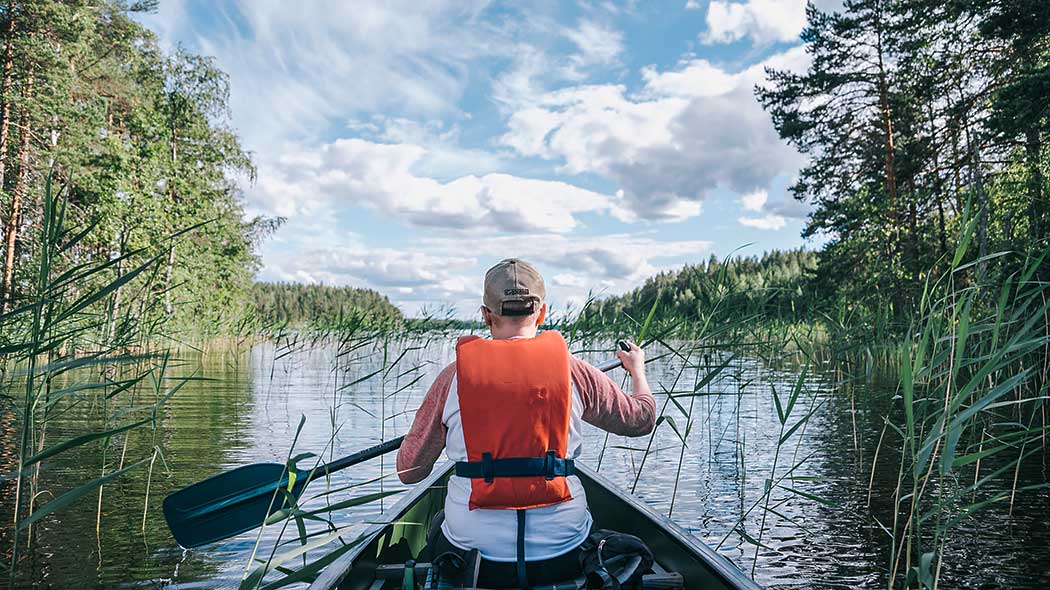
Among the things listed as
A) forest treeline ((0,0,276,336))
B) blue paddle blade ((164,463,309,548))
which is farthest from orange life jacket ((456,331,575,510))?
forest treeline ((0,0,276,336))

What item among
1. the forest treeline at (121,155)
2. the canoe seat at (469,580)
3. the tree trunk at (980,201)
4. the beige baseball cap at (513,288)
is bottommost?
the canoe seat at (469,580)

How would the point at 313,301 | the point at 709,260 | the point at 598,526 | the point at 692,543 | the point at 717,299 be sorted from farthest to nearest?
the point at 313,301 < the point at 709,260 < the point at 717,299 < the point at 598,526 < the point at 692,543

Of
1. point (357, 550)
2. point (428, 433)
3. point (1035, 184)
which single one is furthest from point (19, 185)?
point (1035, 184)

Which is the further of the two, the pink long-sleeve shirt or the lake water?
the lake water

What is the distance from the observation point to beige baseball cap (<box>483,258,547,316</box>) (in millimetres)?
2188

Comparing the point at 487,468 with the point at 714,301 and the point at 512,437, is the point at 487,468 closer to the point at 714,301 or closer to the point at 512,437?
the point at 512,437

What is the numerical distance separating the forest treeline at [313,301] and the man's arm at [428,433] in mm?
6019

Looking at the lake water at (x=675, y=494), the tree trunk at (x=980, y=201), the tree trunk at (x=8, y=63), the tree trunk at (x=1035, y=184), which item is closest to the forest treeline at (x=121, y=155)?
the tree trunk at (x=8, y=63)

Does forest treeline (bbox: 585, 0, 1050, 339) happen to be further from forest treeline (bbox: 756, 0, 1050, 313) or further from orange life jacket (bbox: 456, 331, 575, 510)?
orange life jacket (bbox: 456, 331, 575, 510)

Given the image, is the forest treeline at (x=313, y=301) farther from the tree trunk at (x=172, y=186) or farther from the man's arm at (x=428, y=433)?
the man's arm at (x=428, y=433)

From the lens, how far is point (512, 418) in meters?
2.19

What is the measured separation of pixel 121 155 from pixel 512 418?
67.9 ft

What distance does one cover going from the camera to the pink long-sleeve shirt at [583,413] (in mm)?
2311

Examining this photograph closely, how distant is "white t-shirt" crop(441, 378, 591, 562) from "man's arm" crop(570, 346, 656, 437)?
0.14 ft
